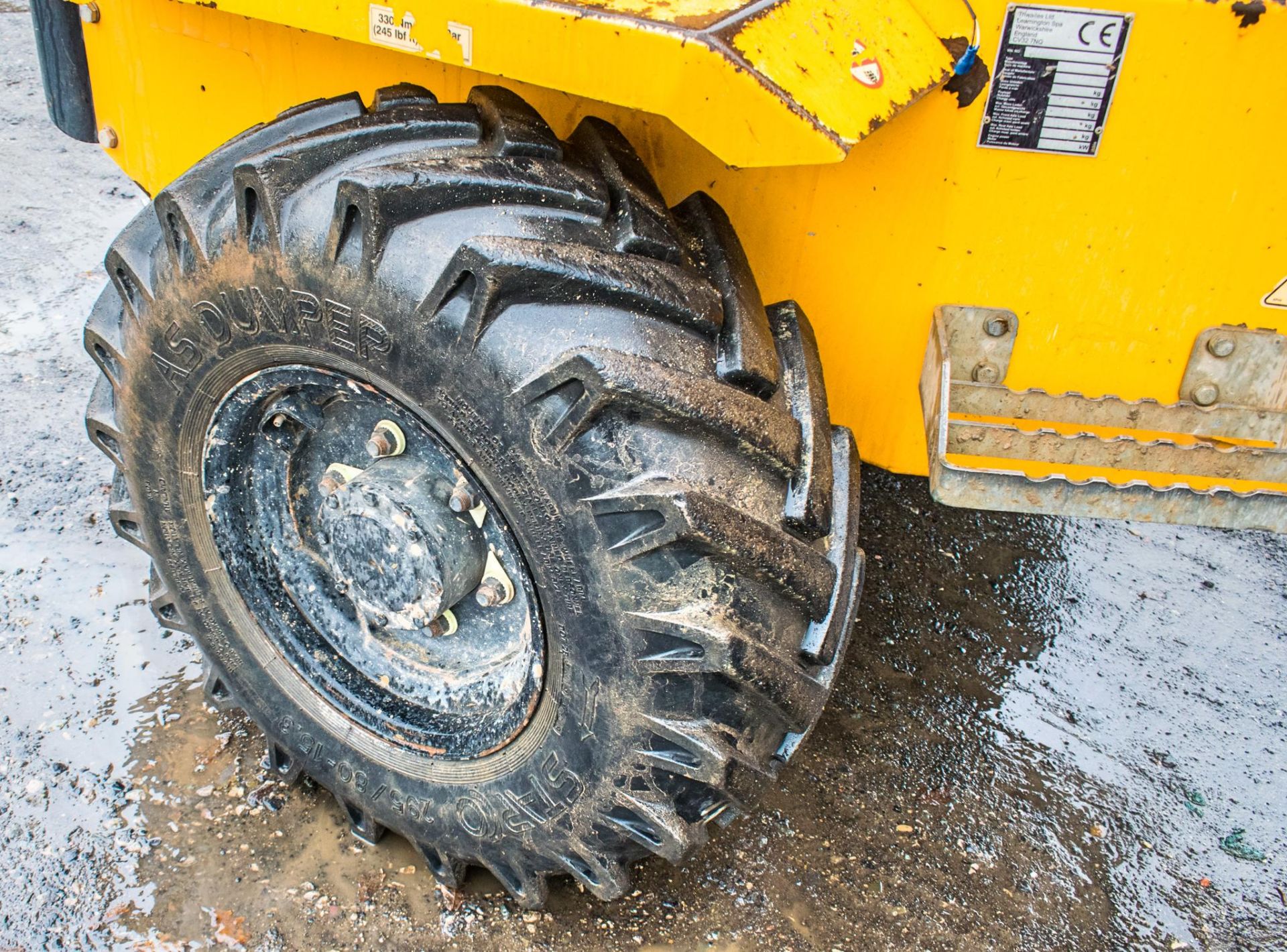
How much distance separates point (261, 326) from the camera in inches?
71.4

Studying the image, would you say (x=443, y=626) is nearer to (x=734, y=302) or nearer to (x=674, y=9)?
(x=734, y=302)

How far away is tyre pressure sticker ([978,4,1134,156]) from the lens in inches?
66.9

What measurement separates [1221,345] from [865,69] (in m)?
0.86

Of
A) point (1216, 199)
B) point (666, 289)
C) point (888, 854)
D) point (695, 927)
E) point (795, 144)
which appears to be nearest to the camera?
point (795, 144)

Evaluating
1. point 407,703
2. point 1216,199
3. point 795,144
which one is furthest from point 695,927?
point 1216,199

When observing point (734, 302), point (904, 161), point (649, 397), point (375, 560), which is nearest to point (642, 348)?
point (649, 397)

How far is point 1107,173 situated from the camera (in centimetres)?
180

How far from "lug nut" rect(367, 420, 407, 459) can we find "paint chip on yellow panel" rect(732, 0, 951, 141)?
37.5 inches

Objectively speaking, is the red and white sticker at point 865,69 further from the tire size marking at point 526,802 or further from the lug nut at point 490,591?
the tire size marking at point 526,802

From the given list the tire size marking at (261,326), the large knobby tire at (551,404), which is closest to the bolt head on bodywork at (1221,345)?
the large knobby tire at (551,404)

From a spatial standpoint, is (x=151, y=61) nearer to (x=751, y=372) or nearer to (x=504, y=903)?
(x=751, y=372)

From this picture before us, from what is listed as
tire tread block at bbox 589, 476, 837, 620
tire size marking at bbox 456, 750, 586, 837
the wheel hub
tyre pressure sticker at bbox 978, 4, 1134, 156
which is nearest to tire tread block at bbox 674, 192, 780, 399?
tire tread block at bbox 589, 476, 837, 620

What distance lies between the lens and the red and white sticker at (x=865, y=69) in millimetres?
1628

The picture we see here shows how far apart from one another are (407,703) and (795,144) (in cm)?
139
